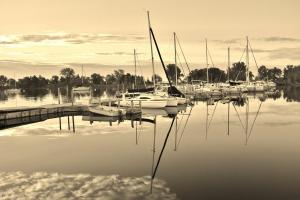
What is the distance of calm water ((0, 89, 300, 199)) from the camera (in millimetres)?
18500

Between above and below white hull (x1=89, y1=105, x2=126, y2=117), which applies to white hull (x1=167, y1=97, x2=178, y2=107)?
above

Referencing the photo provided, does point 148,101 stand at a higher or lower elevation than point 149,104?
higher

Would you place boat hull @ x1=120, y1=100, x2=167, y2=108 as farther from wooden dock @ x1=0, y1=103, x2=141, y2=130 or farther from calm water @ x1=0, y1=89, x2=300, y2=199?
calm water @ x1=0, y1=89, x2=300, y2=199

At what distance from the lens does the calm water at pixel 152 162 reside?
60.7 feet

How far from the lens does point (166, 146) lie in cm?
3180

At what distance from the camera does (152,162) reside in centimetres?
2536

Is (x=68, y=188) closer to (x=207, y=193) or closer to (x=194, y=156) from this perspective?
(x=207, y=193)

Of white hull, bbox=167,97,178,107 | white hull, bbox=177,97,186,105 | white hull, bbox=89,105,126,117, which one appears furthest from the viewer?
white hull, bbox=177,97,186,105

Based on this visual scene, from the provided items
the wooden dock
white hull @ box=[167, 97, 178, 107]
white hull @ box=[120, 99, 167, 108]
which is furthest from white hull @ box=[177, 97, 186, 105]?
the wooden dock

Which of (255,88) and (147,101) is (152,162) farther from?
(255,88)

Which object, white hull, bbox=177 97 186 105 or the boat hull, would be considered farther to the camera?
white hull, bbox=177 97 186 105

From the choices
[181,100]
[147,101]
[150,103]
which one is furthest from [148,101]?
[181,100]

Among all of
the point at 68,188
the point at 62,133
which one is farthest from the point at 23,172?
the point at 62,133

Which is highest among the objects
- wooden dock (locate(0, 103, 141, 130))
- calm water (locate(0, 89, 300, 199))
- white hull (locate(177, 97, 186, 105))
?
white hull (locate(177, 97, 186, 105))
